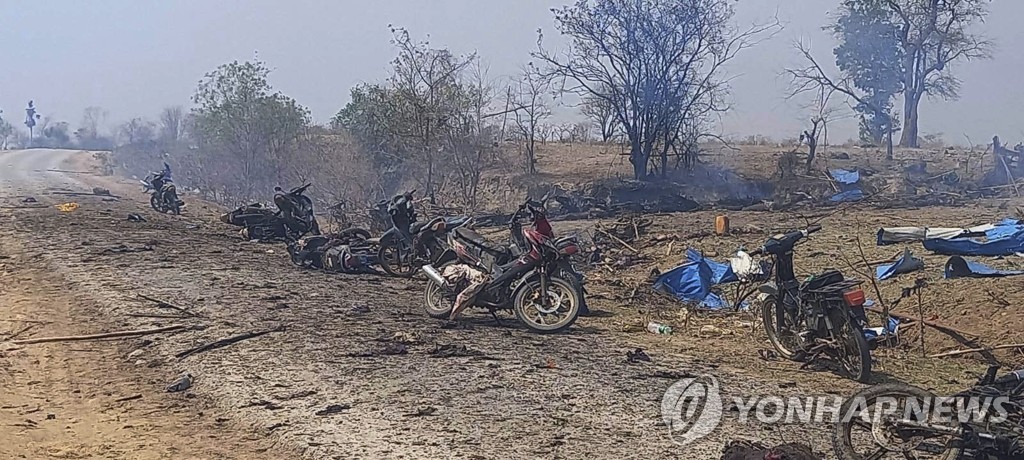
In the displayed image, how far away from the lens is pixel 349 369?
7.14 meters

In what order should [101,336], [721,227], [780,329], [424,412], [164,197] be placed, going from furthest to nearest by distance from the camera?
[164,197] → [721,227] → [101,336] → [780,329] → [424,412]

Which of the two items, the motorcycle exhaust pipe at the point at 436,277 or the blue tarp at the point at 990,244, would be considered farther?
the blue tarp at the point at 990,244

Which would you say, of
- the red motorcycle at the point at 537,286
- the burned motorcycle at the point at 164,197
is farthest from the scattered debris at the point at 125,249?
the burned motorcycle at the point at 164,197

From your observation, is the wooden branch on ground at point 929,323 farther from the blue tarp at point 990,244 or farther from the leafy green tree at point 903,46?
the leafy green tree at point 903,46

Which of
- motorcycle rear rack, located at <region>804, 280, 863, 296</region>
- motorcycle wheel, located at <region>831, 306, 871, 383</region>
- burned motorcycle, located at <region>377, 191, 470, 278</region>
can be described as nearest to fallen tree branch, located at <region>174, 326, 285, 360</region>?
burned motorcycle, located at <region>377, 191, 470, 278</region>

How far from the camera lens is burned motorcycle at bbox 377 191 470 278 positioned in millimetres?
12734

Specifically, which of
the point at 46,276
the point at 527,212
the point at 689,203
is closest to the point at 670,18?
the point at 689,203

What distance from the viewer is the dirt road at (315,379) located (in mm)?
5523

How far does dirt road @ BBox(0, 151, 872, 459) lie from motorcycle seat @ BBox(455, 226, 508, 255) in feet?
2.77

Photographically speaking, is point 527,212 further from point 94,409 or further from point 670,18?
point 670,18

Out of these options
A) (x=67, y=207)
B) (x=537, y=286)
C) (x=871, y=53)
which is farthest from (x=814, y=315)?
(x=871, y=53)

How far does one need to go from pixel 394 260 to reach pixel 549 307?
15.6ft

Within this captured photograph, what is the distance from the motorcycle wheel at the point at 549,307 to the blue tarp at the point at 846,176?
20461 mm

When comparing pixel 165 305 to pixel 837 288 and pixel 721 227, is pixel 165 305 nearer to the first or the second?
pixel 837 288
